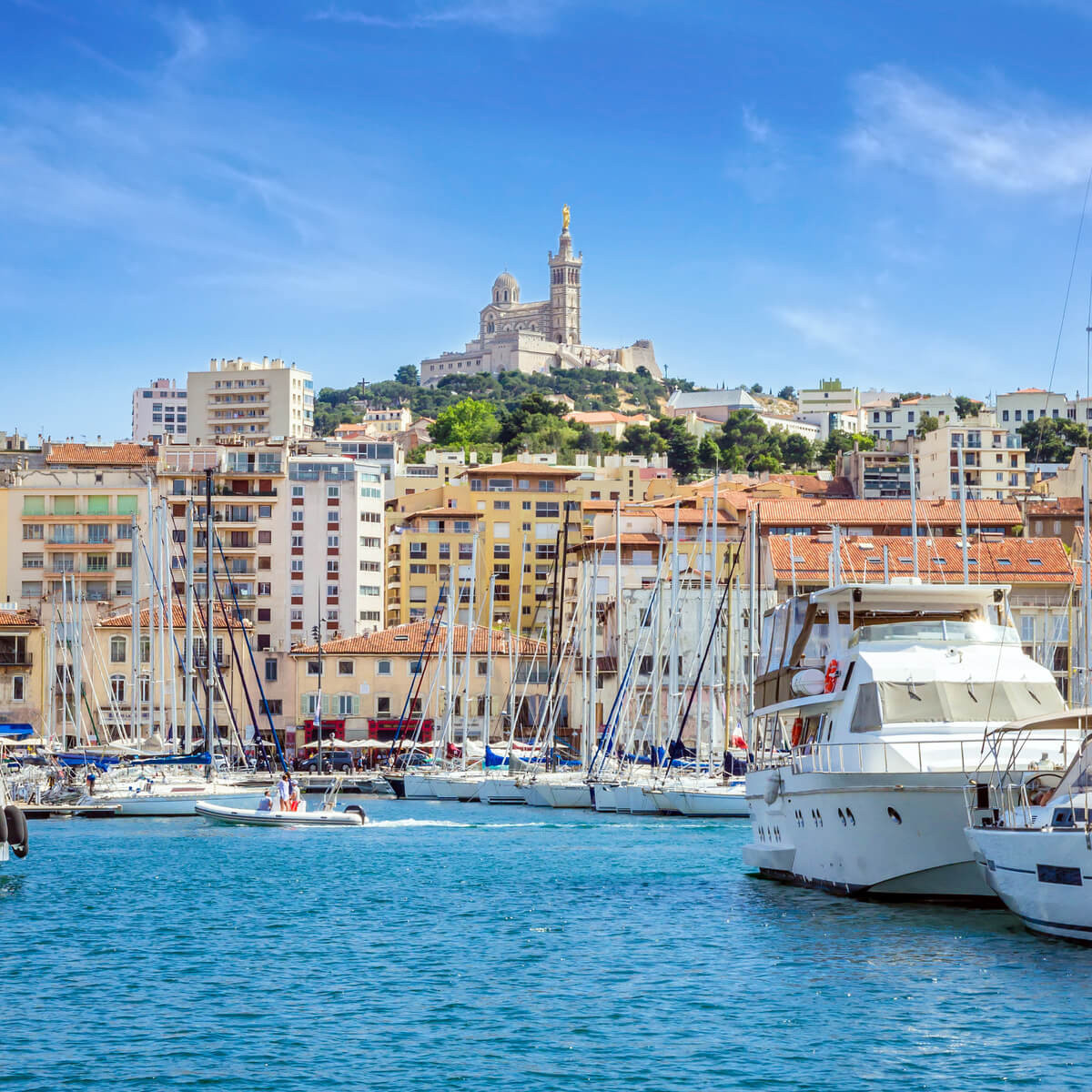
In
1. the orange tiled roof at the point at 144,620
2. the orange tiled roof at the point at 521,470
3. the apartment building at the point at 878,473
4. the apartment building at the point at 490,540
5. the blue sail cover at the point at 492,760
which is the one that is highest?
the apartment building at the point at 878,473

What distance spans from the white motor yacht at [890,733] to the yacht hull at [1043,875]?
183cm

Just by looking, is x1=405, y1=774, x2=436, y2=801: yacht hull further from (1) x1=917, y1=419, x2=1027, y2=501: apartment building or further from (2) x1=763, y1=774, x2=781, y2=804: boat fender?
(1) x1=917, y1=419, x2=1027, y2=501: apartment building

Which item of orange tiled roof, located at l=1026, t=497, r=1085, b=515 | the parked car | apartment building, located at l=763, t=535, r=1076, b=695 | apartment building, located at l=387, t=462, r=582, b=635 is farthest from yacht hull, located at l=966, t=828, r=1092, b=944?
apartment building, located at l=387, t=462, r=582, b=635

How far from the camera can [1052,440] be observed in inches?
7569

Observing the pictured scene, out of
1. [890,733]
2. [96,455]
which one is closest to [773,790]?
[890,733]

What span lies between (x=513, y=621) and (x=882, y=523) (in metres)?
30.0

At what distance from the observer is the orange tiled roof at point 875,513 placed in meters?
117

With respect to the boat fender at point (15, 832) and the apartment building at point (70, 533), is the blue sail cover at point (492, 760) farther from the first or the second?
the apartment building at point (70, 533)

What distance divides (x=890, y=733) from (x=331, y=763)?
6743cm

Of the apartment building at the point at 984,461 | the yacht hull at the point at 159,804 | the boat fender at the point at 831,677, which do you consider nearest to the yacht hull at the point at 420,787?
the yacht hull at the point at 159,804

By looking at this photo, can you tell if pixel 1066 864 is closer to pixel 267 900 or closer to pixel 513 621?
pixel 267 900

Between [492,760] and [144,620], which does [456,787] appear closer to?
[492,760]

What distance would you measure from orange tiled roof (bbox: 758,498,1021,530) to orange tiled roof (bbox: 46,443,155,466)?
161ft

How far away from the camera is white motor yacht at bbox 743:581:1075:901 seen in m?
30.7
